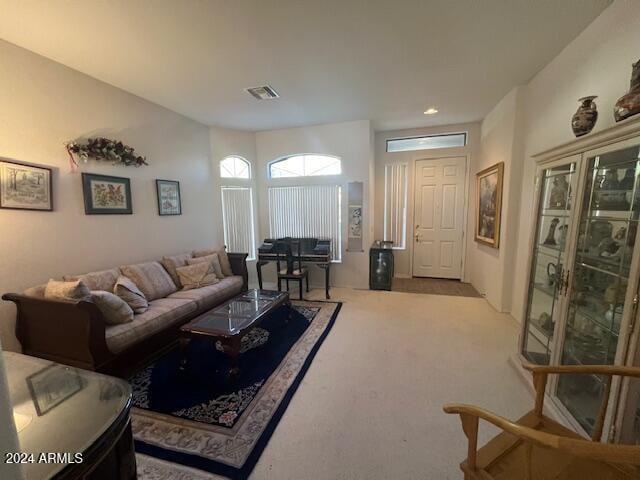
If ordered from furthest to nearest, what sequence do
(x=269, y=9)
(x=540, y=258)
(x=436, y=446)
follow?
(x=540, y=258)
(x=269, y=9)
(x=436, y=446)

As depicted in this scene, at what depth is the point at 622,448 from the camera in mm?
720

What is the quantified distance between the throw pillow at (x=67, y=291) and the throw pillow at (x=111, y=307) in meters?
0.06

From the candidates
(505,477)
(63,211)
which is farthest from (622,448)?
(63,211)

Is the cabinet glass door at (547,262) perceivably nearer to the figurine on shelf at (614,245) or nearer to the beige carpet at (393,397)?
the figurine on shelf at (614,245)

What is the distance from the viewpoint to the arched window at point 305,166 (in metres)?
4.76

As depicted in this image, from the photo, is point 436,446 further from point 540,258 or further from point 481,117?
point 481,117

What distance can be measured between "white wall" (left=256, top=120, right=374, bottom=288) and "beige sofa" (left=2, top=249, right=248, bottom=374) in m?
2.56

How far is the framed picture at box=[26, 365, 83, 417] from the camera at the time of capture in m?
1.05

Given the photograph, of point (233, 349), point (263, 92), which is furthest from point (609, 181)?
point (263, 92)

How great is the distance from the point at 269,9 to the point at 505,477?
2917 mm

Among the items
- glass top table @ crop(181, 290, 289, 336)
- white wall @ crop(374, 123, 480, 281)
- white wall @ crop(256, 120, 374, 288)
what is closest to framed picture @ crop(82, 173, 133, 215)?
glass top table @ crop(181, 290, 289, 336)

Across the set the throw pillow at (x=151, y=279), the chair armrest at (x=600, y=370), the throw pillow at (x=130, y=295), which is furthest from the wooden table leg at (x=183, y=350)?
the chair armrest at (x=600, y=370)

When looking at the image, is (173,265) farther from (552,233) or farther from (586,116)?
(586,116)

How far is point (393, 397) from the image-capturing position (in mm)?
2053
